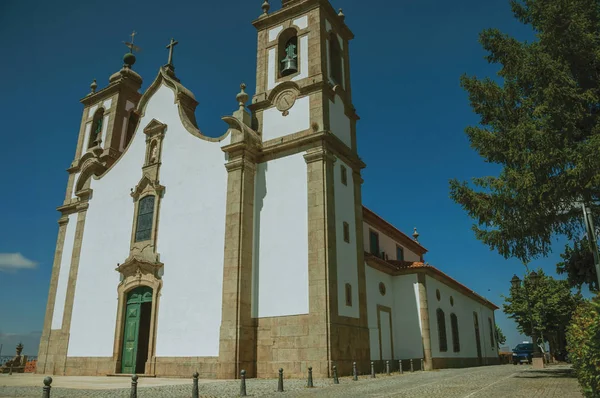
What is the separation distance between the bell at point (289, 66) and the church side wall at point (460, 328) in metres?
12.0

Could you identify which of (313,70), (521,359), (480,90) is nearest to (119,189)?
(313,70)

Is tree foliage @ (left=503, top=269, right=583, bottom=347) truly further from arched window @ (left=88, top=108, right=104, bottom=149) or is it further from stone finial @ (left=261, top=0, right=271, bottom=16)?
arched window @ (left=88, top=108, right=104, bottom=149)

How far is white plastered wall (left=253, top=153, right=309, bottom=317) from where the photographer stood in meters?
16.2

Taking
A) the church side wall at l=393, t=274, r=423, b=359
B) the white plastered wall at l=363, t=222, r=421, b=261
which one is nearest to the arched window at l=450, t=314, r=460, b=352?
the white plastered wall at l=363, t=222, r=421, b=261

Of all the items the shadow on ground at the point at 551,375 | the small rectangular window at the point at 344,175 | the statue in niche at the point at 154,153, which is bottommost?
the shadow on ground at the point at 551,375

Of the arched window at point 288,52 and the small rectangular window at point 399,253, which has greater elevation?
the arched window at point 288,52

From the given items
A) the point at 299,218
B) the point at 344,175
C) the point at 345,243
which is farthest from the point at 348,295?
the point at 344,175

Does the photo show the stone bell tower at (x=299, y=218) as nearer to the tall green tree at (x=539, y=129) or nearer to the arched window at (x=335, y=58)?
the arched window at (x=335, y=58)

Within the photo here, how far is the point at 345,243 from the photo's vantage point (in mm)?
17578

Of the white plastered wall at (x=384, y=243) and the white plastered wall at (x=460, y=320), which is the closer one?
the white plastered wall at (x=460, y=320)

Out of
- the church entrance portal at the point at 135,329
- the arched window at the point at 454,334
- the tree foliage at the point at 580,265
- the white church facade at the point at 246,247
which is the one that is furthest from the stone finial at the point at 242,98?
the arched window at the point at 454,334

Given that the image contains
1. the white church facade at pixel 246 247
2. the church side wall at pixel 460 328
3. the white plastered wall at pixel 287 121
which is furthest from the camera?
the church side wall at pixel 460 328

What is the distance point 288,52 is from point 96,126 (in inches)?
494

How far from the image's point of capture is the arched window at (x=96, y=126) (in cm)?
2556
